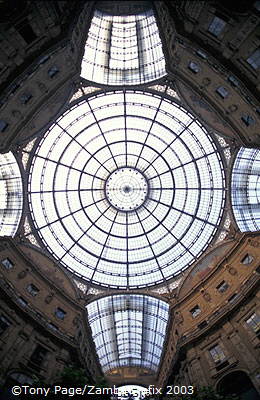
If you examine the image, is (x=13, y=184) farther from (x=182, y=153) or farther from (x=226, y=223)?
(x=226, y=223)

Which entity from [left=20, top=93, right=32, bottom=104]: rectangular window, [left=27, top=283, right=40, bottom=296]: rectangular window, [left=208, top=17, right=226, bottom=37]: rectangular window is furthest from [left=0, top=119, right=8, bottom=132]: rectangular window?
[left=27, top=283, right=40, bottom=296]: rectangular window

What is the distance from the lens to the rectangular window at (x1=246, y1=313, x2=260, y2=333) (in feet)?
89.5

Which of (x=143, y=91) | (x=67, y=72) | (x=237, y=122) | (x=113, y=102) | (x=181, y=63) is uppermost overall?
(x=113, y=102)

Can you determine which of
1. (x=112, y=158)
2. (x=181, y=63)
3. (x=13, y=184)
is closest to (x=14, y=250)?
(x=13, y=184)

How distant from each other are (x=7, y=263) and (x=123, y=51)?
2393cm

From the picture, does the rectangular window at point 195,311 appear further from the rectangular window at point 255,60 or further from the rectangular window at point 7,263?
the rectangular window at point 255,60

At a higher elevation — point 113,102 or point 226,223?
point 113,102

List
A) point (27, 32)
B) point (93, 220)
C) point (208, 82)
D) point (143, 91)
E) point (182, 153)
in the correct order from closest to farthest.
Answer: point (27, 32) < point (208, 82) < point (143, 91) < point (182, 153) < point (93, 220)

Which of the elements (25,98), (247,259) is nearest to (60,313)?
(247,259)

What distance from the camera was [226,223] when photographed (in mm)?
36562

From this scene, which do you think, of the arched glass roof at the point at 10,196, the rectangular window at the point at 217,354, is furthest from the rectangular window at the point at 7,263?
the rectangular window at the point at 217,354

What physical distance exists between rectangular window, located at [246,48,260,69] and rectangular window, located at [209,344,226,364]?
23868 mm

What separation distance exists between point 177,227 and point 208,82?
808 inches

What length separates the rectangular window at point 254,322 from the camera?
27.3m
